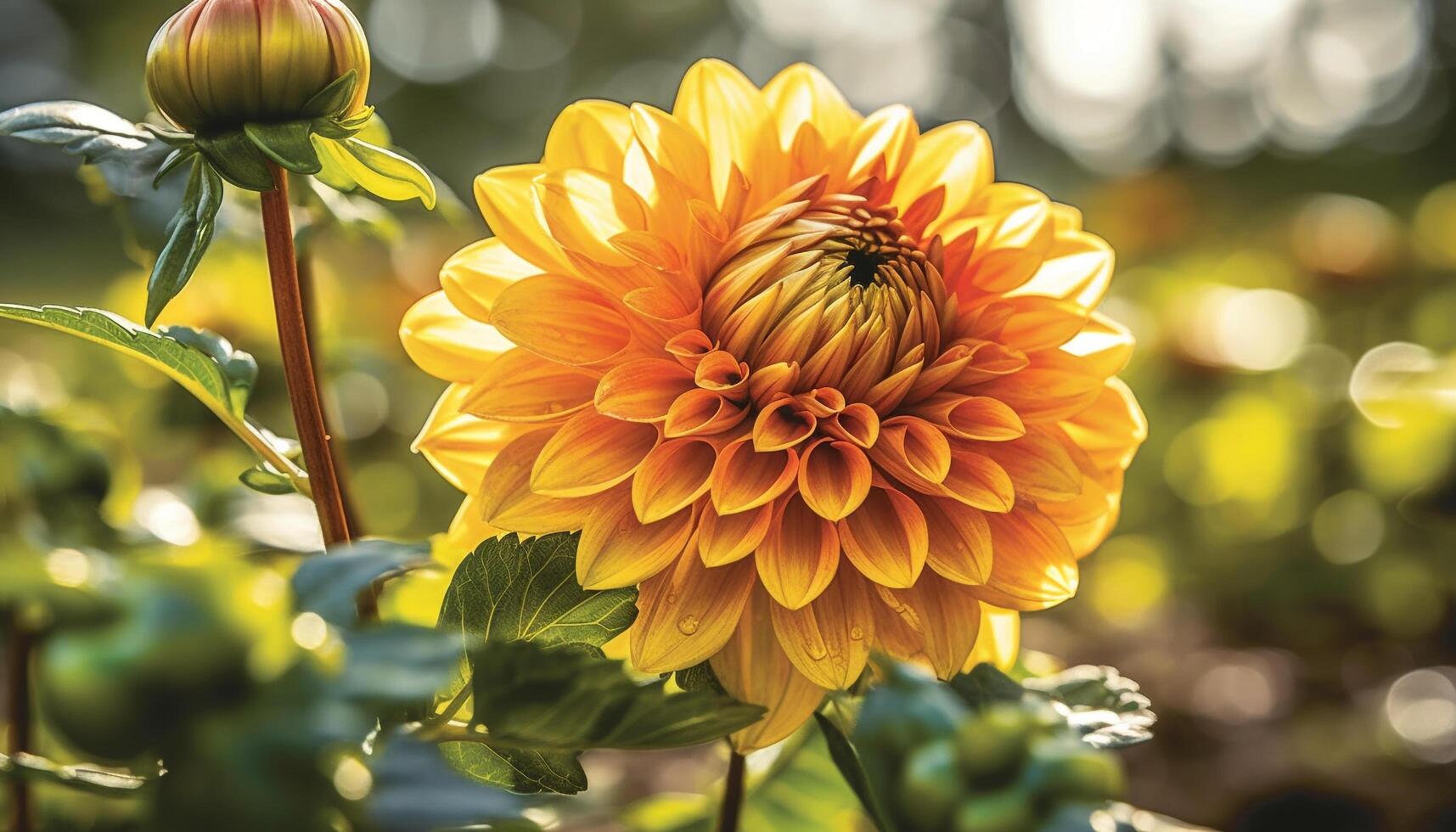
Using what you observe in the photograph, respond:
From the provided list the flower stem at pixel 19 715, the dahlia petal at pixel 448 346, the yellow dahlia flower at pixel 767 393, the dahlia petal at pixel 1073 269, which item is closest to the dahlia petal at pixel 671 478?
the yellow dahlia flower at pixel 767 393

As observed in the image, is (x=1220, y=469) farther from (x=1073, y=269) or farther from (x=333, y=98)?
(x=333, y=98)

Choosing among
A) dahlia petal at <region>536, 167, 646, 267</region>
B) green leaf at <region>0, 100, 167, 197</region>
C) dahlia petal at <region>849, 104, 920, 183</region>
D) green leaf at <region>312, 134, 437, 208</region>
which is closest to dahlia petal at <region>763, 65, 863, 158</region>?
dahlia petal at <region>849, 104, 920, 183</region>

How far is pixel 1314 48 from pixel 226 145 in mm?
10302

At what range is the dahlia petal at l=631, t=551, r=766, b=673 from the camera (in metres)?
0.50

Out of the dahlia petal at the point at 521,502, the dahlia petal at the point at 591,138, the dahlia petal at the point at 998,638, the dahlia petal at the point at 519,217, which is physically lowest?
the dahlia petal at the point at 521,502

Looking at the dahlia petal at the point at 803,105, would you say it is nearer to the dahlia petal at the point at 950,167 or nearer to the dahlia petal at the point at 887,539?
the dahlia petal at the point at 950,167

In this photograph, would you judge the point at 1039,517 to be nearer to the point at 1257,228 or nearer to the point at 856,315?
the point at 856,315

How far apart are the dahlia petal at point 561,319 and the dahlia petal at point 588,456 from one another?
0.03 m

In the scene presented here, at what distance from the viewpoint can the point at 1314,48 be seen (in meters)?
8.87

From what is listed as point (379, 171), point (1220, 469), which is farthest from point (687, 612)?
point (1220, 469)

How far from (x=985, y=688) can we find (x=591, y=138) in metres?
0.37

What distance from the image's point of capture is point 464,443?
1.88ft

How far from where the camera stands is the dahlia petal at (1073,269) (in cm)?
61

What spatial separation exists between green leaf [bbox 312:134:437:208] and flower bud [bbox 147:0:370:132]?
0.08 feet
